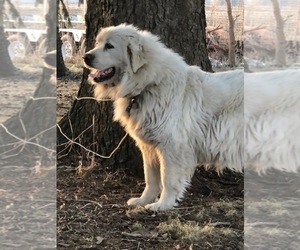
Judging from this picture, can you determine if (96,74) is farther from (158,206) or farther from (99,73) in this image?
(158,206)

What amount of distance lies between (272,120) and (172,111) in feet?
1.24

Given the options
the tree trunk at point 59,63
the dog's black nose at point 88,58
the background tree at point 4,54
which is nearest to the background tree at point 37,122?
the background tree at point 4,54

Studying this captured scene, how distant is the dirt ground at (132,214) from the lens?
1.65m

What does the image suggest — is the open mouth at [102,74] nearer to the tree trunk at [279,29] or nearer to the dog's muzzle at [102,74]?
the dog's muzzle at [102,74]

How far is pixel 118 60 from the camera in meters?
1.72

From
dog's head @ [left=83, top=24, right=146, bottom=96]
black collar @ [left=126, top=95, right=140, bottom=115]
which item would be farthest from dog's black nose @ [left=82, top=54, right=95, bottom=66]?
black collar @ [left=126, top=95, right=140, bottom=115]

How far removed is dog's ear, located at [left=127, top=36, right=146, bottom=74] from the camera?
5.63 feet

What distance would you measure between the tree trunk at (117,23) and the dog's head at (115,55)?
6 cm

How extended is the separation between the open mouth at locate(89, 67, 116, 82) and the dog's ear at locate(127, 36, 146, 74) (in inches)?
2.7

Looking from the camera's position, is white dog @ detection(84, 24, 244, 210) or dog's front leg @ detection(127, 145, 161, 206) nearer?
white dog @ detection(84, 24, 244, 210)

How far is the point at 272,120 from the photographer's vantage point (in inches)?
64.4

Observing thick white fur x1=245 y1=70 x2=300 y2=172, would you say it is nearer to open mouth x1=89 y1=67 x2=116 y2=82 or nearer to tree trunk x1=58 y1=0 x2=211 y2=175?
tree trunk x1=58 y1=0 x2=211 y2=175

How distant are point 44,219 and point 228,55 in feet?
2.87

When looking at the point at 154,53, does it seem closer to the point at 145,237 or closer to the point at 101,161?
the point at 101,161
